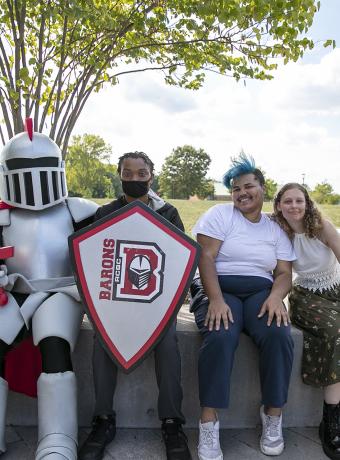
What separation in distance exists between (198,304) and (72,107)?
265cm

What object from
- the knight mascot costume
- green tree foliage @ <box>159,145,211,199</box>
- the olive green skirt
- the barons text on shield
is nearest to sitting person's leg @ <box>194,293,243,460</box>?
the barons text on shield

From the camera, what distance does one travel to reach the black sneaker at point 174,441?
2.04 metres

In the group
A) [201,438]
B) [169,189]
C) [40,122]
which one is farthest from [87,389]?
[169,189]

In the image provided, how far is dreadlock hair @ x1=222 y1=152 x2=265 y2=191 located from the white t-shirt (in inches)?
8.8

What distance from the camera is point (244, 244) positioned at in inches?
96.3

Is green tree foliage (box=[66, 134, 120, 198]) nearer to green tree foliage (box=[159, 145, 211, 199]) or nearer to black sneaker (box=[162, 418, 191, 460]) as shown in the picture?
green tree foliage (box=[159, 145, 211, 199])

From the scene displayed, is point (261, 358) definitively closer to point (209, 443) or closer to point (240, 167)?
point (209, 443)

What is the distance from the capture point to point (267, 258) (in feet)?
8.00

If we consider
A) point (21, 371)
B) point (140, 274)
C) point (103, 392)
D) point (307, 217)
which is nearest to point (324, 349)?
point (307, 217)

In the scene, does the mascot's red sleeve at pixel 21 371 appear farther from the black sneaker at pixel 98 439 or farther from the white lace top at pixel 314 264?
the white lace top at pixel 314 264

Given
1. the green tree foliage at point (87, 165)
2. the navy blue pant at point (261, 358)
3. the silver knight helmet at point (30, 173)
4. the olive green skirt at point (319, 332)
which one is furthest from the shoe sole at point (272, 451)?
the green tree foliage at point (87, 165)

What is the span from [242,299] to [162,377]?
0.63 meters

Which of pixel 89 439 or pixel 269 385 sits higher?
pixel 269 385

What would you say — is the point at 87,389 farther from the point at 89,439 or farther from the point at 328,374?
the point at 328,374
